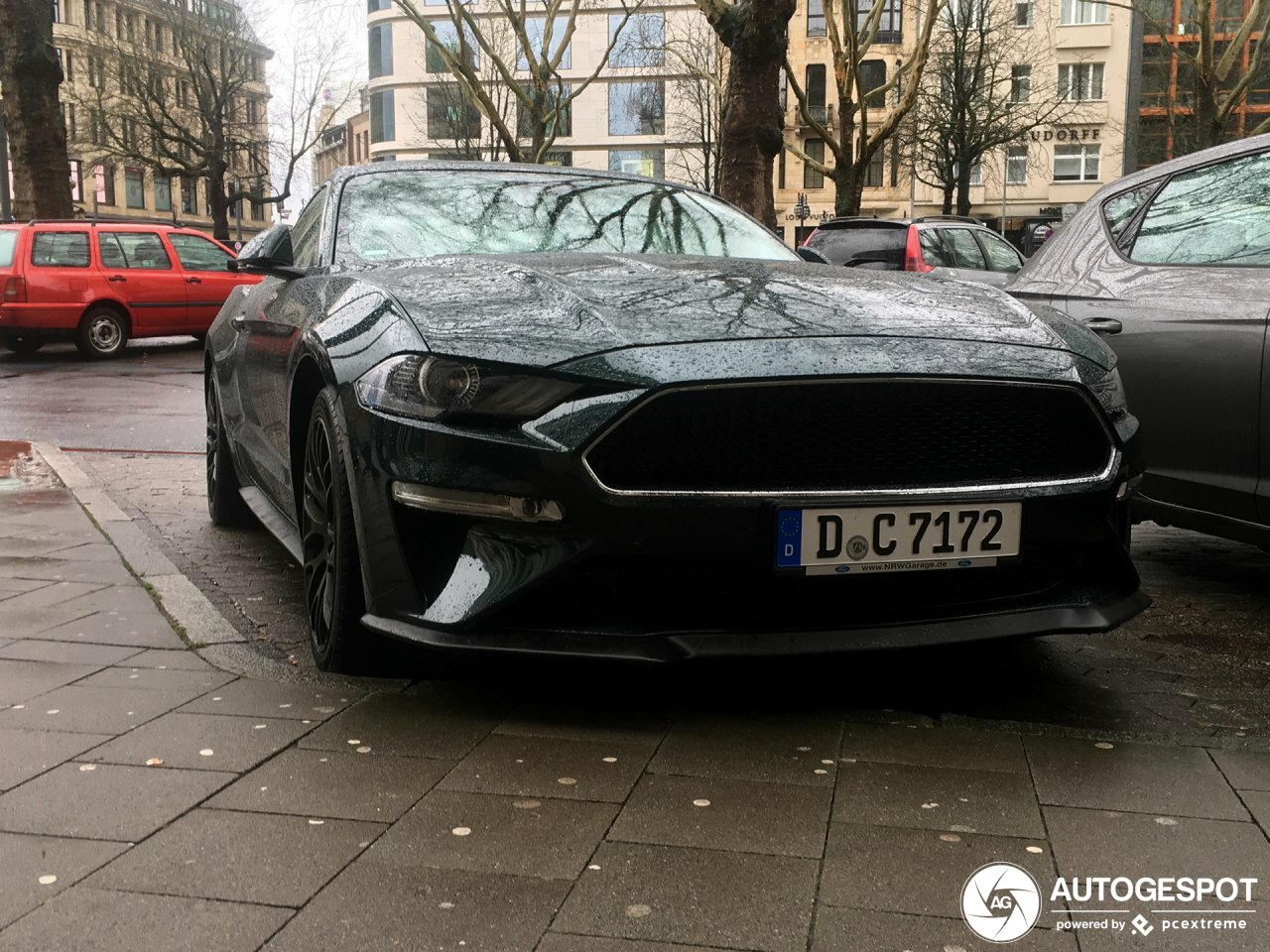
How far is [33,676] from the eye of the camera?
3.66m

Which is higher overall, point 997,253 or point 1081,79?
point 1081,79

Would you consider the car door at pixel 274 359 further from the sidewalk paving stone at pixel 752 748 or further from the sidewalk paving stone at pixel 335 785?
the sidewalk paving stone at pixel 752 748

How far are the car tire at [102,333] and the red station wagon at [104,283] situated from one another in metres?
0.01

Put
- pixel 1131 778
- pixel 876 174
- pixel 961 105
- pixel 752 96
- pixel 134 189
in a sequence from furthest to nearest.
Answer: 1. pixel 134 189
2. pixel 876 174
3. pixel 961 105
4. pixel 752 96
5. pixel 1131 778

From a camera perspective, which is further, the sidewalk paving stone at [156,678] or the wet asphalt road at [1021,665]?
the sidewalk paving stone at [156,678]

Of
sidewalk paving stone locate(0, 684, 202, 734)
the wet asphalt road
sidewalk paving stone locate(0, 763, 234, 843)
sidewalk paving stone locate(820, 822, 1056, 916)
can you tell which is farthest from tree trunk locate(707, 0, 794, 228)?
sidewalk paving stone locate(820, 822, 1056, 916)

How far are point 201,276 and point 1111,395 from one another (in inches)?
672

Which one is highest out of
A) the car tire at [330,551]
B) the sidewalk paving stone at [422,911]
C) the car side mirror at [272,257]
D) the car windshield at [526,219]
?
the car windshield at [526,219]

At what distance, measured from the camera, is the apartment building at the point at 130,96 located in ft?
149

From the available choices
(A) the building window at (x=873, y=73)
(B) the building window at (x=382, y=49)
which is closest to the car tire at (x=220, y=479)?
(A) the building window at (x=873, y=73)

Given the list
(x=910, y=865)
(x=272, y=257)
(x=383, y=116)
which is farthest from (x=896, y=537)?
(x=383, y=116)

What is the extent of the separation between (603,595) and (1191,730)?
4.66 feet

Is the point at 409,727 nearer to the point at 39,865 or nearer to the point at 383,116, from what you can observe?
the point at 39,865

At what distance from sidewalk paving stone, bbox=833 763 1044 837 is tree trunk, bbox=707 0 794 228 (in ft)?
44.2
